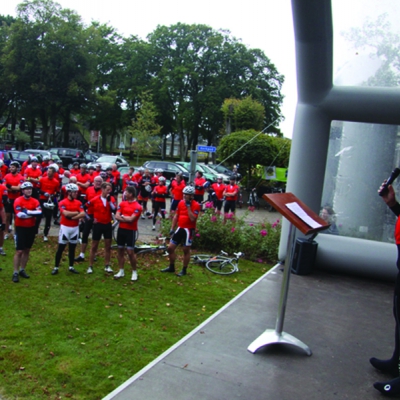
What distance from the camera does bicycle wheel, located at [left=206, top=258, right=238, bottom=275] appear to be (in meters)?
9.54

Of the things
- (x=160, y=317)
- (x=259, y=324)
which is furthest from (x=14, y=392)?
(x=259, y=324)

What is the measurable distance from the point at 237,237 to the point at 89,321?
19.0 ft

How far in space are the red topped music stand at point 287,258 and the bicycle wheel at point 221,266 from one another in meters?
4.24

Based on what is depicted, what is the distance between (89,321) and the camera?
6.18m

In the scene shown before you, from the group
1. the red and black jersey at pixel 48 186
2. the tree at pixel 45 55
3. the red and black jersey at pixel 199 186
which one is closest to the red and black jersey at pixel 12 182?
the red and black jersey at pixel 48 186

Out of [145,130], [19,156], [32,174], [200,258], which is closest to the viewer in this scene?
[200,258]

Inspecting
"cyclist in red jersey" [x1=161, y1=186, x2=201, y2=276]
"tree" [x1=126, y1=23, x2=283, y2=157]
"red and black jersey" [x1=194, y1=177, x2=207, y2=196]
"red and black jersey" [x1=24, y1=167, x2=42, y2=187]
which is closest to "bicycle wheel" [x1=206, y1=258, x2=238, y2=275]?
"cyclist in red jersey" [x1=161, y1=186, x2=201, y2=276]

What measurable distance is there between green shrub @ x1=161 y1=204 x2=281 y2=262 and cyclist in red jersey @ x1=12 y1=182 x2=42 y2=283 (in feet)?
15.3

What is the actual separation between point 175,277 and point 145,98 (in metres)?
42.2

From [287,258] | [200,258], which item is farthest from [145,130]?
[287,258]

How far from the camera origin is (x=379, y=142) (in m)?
8.96

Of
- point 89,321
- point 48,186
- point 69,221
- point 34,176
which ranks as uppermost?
point 34,176

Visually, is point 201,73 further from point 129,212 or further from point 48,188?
point 129,212

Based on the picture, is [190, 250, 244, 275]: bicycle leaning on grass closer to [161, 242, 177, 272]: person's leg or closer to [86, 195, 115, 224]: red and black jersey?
[161, 242, 177, 272]: person's leg
